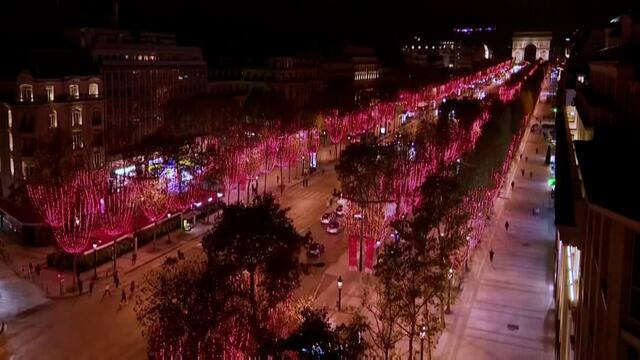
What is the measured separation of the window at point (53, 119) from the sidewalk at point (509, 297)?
3740cm

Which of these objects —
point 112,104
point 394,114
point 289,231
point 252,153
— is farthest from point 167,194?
point 394,114

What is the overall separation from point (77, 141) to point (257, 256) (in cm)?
4262

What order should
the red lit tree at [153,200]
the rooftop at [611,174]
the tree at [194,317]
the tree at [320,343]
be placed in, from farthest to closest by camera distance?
the red lit tree at [153,200], the tree at [194,317], the tree at [320,343], the rooftop at [611,174]

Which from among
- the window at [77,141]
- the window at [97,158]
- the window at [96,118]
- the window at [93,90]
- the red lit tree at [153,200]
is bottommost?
the red lit tree at [153,200]

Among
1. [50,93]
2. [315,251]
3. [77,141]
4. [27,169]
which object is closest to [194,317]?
[315,251]

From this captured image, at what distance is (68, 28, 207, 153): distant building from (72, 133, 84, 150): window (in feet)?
11.3

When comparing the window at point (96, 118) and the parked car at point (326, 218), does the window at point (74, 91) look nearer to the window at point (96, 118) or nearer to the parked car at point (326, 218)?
the window at point (96, 118)

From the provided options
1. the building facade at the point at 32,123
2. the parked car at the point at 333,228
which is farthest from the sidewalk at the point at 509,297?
the building facade at the point at 32,123

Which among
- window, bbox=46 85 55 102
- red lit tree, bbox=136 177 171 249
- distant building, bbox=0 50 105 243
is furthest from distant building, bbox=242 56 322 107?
red lit tree, bbox=136 177 171 249

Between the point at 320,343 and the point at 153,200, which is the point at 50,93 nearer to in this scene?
the point at 153,200

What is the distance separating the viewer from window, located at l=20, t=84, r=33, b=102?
56156 millimetres

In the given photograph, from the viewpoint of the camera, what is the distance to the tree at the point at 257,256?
23.5 metres

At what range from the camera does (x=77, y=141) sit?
2403 inches

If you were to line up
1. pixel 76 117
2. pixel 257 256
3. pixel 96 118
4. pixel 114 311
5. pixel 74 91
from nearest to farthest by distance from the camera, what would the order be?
pixel 257 256 < pixel 114 311 < pixel 76 117 < pixel 74 91 < pixel 96 118
